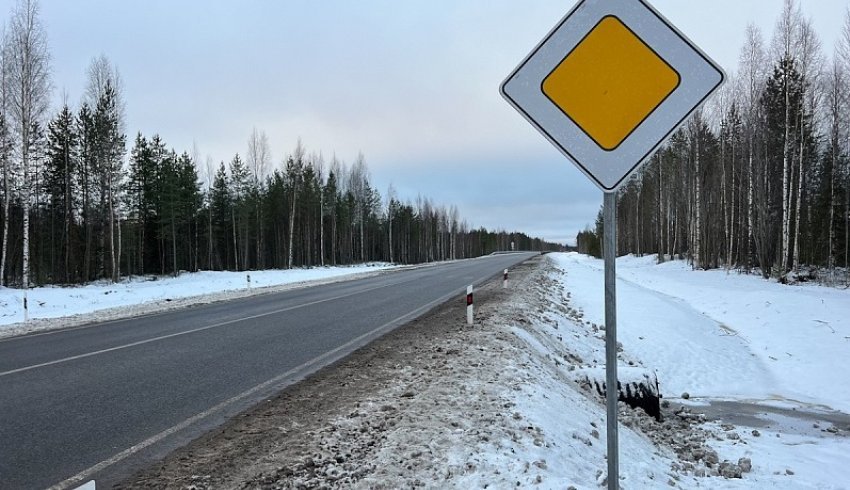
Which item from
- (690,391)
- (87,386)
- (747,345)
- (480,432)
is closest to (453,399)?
(480,432)

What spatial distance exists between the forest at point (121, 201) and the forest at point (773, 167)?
35.0m

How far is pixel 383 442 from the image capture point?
4.07 meters

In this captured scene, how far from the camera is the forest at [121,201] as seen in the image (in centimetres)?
2452

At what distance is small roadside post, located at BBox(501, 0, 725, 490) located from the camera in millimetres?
1896

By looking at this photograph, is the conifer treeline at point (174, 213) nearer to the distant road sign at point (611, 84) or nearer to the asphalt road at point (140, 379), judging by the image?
the asphalt road at point (140, 379)

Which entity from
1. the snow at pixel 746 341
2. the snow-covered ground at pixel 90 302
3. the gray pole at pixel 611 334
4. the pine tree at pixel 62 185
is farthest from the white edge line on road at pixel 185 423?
the pine tree at pixel 62 185

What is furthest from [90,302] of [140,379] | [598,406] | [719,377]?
[719,377]

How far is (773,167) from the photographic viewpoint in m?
28.3

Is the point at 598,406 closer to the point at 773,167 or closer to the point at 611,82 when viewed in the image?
the point at 611,82

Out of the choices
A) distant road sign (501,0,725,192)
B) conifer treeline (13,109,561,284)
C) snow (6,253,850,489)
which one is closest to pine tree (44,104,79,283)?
conifer treeline (13,109,561,284)

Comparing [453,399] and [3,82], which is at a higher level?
[3,82]

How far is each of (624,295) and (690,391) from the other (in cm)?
1087

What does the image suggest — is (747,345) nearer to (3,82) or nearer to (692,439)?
(692,439)

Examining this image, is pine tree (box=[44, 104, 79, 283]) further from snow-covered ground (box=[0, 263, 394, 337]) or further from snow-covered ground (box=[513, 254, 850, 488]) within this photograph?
snow-covered ground (box=[513, 254, 850, 488])
